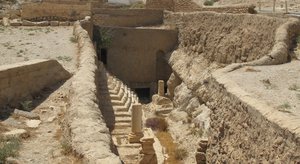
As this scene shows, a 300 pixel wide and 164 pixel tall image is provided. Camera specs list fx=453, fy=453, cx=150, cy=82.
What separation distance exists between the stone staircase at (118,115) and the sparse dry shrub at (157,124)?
1681 millimetres

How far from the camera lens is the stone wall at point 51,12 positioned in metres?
28.2

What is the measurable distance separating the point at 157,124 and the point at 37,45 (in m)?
6.91

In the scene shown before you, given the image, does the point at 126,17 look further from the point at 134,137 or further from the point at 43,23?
the point at 134,137

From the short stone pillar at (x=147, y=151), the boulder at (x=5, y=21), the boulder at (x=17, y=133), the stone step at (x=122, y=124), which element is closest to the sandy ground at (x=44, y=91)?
the boulder at (x=17, y=133)

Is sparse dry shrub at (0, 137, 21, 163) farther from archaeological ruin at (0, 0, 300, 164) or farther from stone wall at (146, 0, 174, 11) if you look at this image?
stone wall at (146, 0, 174, 11)

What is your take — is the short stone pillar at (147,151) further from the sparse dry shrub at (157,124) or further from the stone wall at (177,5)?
the stone wall at (177,5)

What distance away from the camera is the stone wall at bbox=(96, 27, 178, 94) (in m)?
27.6

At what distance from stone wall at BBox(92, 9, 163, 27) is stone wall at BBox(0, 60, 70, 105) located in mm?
15787

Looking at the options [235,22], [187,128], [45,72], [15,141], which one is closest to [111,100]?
[187,128]

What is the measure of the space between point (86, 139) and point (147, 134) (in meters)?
9.13

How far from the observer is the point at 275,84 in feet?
38.7

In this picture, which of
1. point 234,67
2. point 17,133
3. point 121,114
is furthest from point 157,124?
point 17,133

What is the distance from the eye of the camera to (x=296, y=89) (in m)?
11.3

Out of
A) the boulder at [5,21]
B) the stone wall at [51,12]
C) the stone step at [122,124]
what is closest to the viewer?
the stone step at [122,124]
